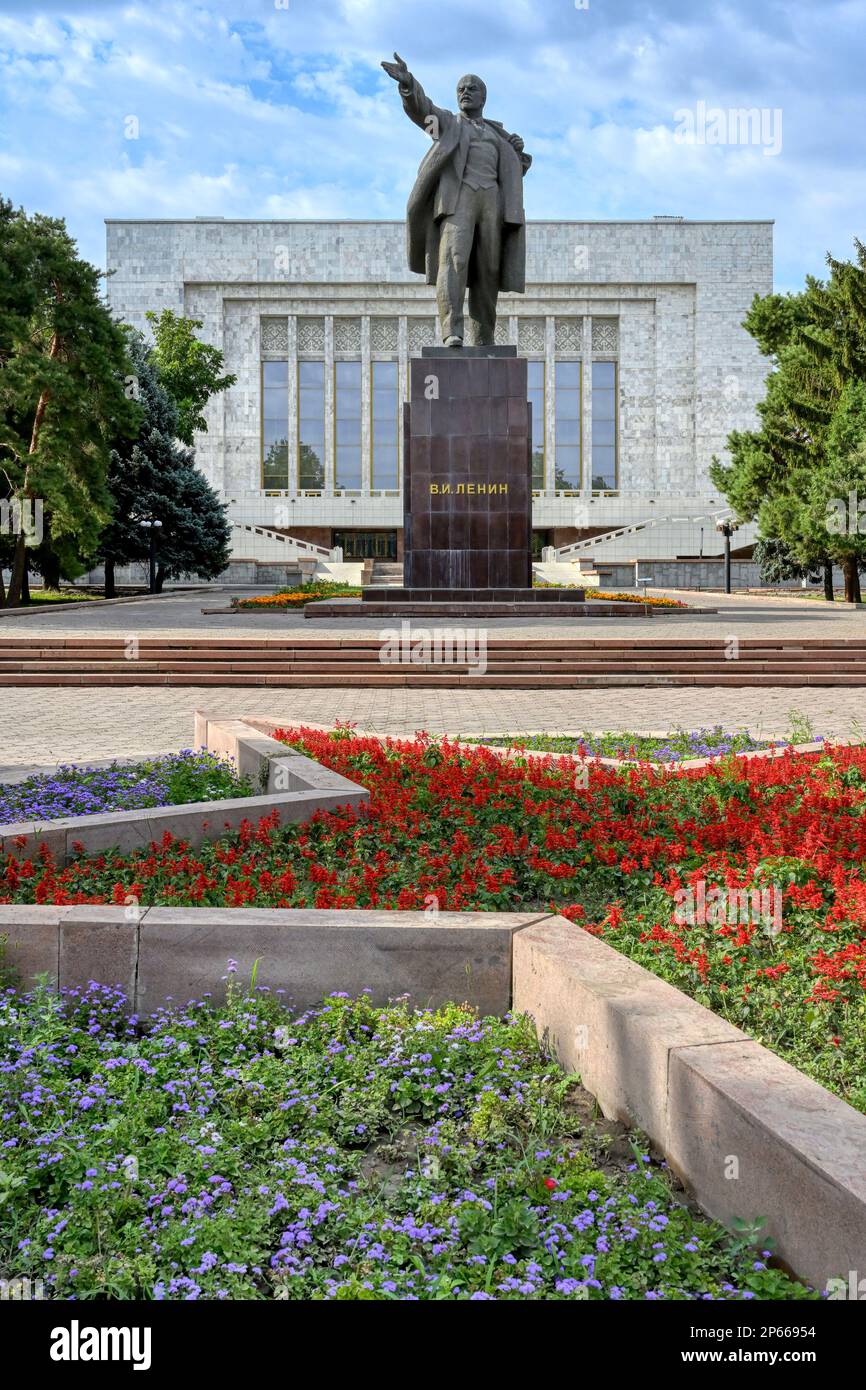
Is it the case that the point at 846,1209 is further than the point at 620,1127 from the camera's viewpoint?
No

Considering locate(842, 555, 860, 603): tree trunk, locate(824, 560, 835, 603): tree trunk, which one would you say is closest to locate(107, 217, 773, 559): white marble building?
locate(824, 560, 835, 603): tree trunk

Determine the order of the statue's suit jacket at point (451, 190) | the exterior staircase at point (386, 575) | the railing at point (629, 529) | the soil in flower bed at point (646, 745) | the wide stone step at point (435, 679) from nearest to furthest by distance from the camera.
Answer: the soil in flower bed at point (646, 745) → the wide stone step at point (435, 679) → the statue's suit jacket at point (451, 190) → the exterior staircase at point (386, 575) → the railing at point (629, 529)

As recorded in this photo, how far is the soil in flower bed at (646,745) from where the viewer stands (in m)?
7.82

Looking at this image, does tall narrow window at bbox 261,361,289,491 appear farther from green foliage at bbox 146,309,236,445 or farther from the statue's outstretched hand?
the statue's outstretched hand

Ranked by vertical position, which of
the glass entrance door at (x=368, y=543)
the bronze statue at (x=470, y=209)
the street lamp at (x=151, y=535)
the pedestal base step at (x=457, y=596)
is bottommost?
the pedestal base step at (x=457, y=596)

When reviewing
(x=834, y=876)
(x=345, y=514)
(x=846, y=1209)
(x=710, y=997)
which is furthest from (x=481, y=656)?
(x=345, y=514)

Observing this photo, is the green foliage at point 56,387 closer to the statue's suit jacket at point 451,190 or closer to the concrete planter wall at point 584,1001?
the statue's suit jacket at point 451,190

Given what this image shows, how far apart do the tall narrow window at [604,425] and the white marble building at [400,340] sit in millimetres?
79

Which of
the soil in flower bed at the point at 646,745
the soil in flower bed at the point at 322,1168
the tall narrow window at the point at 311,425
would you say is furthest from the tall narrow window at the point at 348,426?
the soil in flower bed at the point at 322,1168

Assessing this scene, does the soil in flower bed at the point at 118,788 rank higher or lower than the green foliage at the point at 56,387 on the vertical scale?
lower

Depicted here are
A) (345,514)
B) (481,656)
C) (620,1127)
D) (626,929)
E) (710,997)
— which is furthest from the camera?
(345,514)

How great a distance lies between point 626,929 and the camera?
4.13m

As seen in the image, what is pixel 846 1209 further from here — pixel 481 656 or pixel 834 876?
pixel 481 656
